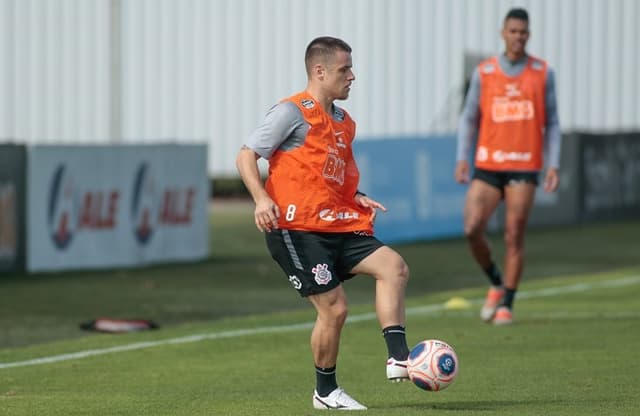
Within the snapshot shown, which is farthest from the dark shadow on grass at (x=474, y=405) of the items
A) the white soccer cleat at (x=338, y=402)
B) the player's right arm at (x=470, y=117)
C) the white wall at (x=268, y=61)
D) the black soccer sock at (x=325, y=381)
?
the white wall at (x=268, y=61)

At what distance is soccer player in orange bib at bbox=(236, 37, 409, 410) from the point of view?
26.4 feet

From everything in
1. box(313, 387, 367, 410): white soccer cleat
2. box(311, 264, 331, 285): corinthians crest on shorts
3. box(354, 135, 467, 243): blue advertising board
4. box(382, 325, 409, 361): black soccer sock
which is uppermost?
box(311, 264, 331, 285): corinthians crest on shorts

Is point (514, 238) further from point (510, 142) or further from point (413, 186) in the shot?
point (413, 186)

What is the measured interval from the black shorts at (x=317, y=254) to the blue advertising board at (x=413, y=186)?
1300cm

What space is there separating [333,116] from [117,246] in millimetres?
9931

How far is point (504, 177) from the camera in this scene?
Result: 490 inches

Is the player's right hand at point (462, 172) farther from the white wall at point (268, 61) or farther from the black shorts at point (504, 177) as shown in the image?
the white wall at point (268, 61)

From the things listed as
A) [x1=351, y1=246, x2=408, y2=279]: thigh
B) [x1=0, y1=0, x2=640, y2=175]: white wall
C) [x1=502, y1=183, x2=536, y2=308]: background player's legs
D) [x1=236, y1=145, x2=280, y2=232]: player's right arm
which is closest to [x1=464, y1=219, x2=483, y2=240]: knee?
[x1=502, y1=183, x2=536, y2=308]: background player's legs

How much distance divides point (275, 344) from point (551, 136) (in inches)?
106

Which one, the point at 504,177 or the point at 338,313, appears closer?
the point at 338,313

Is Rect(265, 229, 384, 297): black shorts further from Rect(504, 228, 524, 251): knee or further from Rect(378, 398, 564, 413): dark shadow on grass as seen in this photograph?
Rect(504, 228, 524, 251): knee

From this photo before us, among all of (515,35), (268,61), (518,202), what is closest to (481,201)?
(518,202)

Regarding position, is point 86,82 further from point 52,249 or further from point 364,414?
point 364,414

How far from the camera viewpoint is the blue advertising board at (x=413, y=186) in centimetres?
2173
